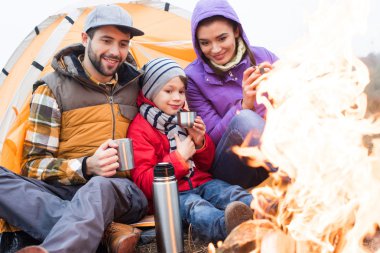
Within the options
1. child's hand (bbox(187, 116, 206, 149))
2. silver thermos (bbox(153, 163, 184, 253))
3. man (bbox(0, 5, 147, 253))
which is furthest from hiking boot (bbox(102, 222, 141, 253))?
child's hand (bbox(187, 116, 206, 149))

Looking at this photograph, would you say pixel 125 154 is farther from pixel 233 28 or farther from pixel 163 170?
pixel 233 28

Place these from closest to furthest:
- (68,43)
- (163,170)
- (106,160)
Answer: (163,170) < (106,160) < (68,43)

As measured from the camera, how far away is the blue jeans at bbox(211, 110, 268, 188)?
9.15 feet

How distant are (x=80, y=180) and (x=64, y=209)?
1.04 ft

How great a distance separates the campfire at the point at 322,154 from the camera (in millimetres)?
1992

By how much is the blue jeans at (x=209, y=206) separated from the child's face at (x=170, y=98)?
563 millimetres

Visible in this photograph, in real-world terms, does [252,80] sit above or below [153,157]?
above

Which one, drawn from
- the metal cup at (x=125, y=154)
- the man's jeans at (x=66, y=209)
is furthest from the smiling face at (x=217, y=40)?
the man's jeans at (x=66, y=209)

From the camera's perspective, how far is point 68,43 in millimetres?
4031

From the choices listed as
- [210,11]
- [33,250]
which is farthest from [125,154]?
[210,11]

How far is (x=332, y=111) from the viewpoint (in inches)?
90.0

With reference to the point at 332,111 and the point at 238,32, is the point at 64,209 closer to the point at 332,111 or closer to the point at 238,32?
the point at 332,111

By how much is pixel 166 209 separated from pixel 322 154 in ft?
2.79

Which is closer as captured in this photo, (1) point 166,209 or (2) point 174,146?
(1) point 166,209
